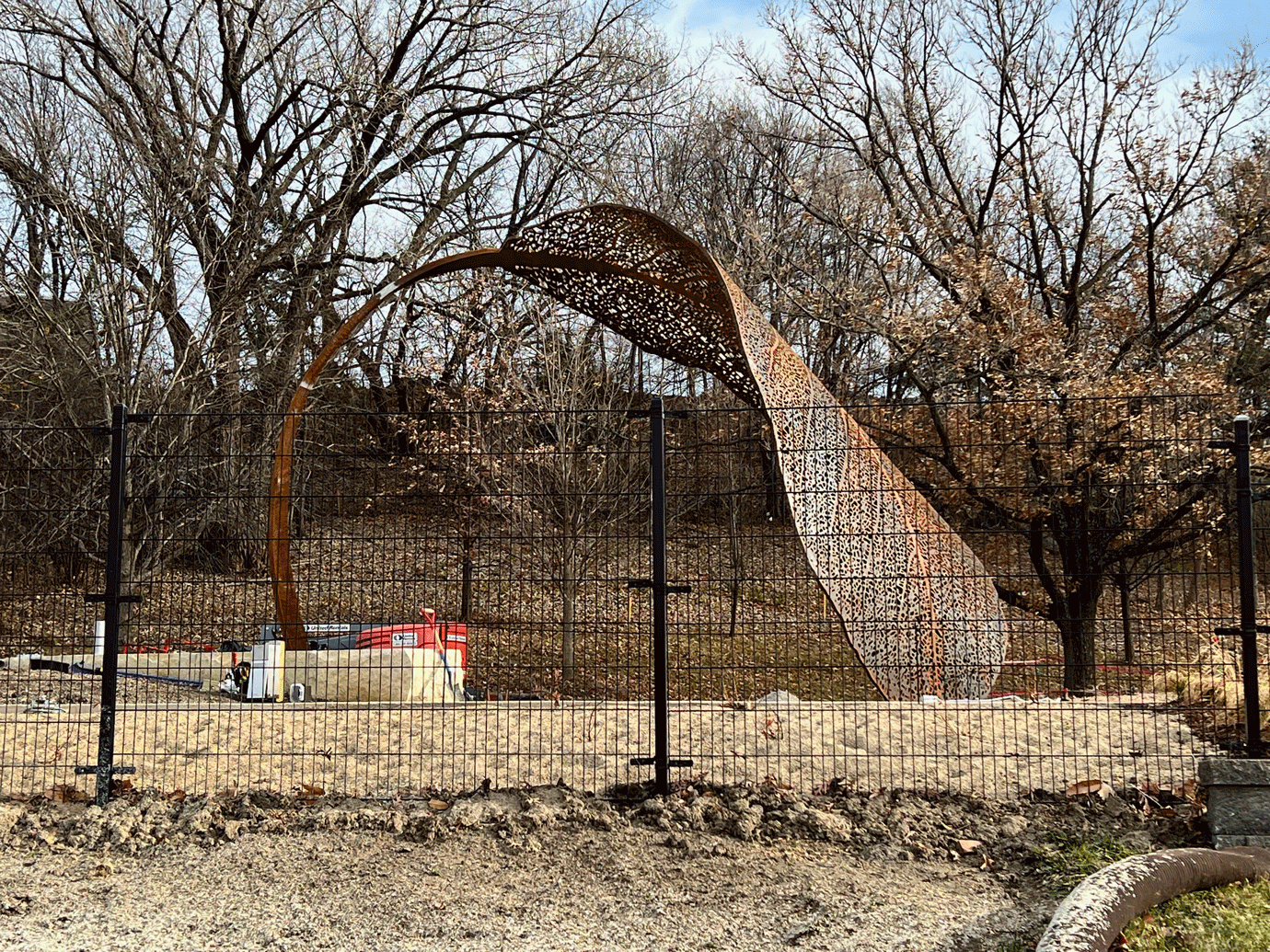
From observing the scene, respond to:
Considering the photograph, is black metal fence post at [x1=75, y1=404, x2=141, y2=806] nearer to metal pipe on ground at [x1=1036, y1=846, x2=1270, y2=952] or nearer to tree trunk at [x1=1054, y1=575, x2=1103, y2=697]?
metal pipe on ground at [x1=1036, y1=846, x2=1270, y2=952]

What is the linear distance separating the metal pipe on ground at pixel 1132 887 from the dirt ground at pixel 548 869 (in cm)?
44

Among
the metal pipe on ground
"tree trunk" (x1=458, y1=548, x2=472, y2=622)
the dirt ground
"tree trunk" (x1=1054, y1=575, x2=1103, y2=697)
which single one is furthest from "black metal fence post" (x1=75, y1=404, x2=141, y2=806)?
"tree trunk" (x1=1054, y1=575, x2=1103, y2=697)

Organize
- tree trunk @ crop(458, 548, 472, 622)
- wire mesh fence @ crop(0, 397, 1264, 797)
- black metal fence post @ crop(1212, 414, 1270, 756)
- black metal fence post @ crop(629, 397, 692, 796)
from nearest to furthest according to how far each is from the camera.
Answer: black metal fence post @ crop(1212, 414, 1270, 756), black metal fence post @ crop(629, 397, 692, 796), wire mesh fence @ crop(0, 397, 1264, 797), tree trunk @ crop(458, 548, 472, 622)

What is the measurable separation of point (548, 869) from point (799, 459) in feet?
11.2

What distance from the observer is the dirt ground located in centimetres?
354

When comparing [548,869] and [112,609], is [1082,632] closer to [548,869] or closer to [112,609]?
[548,869]

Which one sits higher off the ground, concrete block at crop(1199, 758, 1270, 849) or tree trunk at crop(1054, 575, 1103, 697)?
tree trunk at crop(1054, 575, 1103, 697)

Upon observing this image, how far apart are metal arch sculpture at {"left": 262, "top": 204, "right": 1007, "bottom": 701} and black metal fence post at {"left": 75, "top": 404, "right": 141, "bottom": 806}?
179 cm

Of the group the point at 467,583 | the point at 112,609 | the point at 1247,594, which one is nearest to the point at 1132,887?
the point at 1247,594

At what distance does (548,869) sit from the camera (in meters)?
4.13

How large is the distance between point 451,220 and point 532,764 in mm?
13376

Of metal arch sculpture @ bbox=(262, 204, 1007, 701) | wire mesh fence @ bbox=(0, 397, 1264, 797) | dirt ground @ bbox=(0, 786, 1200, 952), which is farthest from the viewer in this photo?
metal arch sculpture @ bbox=(262, 204, 1007, 701)

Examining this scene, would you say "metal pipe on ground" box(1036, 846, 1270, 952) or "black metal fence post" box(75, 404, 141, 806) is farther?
"black metal fence post" box(75, 404, 141, 806)

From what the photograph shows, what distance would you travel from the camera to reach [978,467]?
10.7 m
